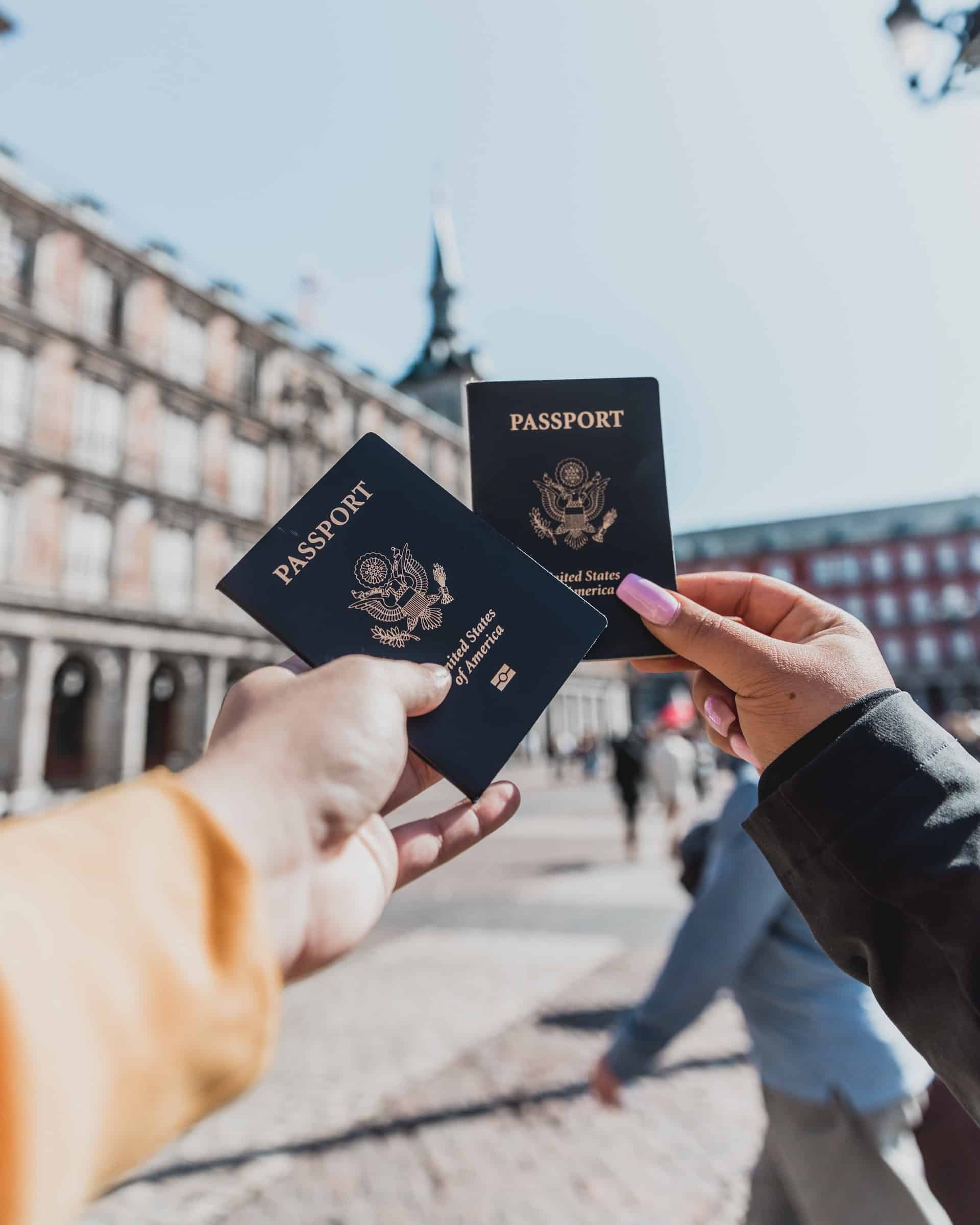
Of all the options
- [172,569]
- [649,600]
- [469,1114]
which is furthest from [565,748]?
[649,600]

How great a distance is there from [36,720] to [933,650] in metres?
57.3

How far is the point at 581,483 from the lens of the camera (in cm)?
159

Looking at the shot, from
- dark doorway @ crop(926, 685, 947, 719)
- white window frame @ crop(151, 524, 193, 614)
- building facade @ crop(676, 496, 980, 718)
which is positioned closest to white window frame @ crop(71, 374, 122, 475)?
white window frame @ crop(151, 524, 193, 614)

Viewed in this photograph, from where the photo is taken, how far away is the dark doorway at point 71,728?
2266cm

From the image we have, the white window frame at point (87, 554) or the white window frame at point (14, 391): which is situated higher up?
the white window frame at point (14, 391)

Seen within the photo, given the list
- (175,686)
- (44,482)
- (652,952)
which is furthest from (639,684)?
(652,952)

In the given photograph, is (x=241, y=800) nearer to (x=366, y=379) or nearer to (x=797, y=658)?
(x=797, y=658)

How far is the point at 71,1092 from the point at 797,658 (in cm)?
113

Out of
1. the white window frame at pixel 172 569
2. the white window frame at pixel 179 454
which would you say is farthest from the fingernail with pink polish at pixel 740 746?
the white window frame at pixel 179 454

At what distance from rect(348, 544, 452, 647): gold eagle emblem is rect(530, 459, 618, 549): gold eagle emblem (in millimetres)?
286

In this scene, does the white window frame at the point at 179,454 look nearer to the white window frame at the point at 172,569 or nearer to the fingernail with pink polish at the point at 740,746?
the white window frame at the point at 172,569

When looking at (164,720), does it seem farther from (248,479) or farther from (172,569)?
(248,479)

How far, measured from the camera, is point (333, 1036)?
481 centimetres

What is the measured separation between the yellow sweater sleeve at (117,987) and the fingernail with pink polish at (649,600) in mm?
903
